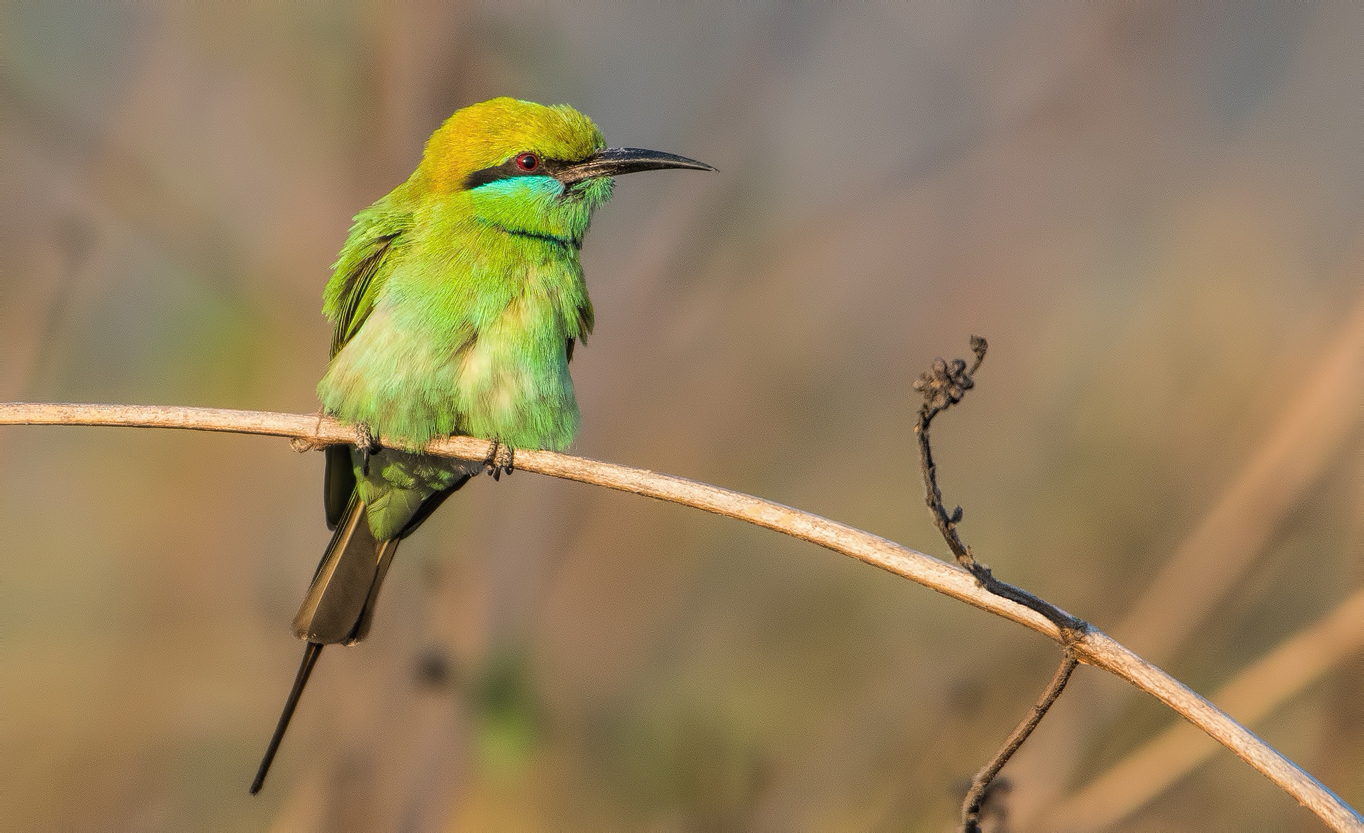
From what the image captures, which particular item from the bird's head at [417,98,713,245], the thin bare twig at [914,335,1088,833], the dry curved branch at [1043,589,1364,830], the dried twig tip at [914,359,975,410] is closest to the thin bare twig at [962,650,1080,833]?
the thin bare twig at [914,335,1088,833]

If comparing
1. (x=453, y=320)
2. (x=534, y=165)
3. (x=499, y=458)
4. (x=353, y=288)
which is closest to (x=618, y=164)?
(x=534, y=165)

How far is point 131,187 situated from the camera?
364cm

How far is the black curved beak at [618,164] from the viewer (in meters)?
3.24

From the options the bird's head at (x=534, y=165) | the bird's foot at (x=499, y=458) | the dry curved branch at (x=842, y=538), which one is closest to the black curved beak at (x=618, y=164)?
the bird's head at (x=534, y=165)

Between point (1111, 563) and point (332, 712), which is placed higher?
A: point (1111, 563)

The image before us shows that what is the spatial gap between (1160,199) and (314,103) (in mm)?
3013

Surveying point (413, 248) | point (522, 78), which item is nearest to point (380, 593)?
point (413, 248)

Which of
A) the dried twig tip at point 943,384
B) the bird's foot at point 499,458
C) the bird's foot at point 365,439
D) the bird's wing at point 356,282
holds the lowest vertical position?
the bird's foot at point 365,439

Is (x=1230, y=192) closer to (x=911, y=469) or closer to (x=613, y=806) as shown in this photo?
(x=911, y=469)

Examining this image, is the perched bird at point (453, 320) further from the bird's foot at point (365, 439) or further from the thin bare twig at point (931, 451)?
the thin bare twig at point (931, 451)

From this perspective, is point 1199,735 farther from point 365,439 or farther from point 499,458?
point 365,439

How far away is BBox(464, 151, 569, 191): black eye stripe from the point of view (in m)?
3.21

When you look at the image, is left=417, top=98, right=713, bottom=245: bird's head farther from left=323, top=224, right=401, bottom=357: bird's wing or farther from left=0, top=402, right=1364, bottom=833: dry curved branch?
left=0, top=402, right=1364, bottom=833: dry curved branch

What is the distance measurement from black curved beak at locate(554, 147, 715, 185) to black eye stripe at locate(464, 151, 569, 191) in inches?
1.4
